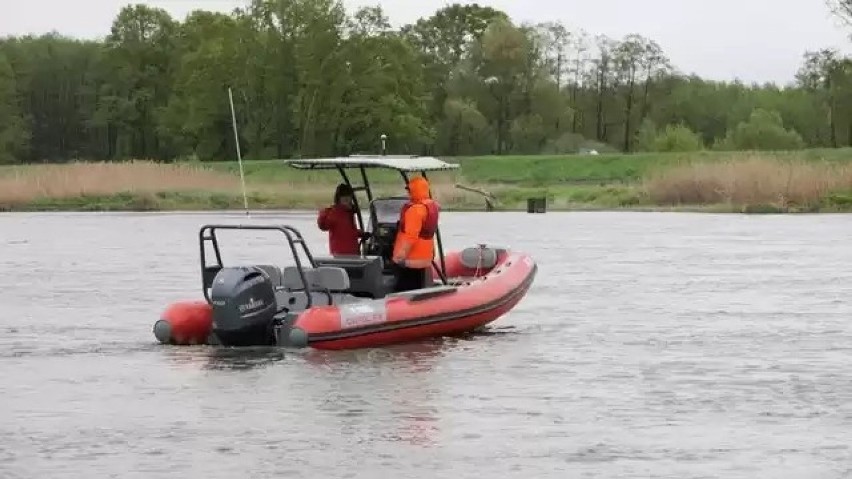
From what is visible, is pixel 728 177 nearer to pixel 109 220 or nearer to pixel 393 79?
pixel 109 220

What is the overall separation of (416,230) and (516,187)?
43.3 m

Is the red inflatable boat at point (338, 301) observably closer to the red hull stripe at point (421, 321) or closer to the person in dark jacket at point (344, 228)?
the red hull stripe at point (421, 321)

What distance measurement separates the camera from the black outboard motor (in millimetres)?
14531

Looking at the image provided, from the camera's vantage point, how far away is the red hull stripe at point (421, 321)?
1475cm

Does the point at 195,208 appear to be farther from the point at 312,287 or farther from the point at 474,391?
the point at 474,391

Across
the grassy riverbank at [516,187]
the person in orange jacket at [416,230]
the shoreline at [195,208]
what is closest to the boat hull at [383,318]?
the person in orange jacket at [416,230]

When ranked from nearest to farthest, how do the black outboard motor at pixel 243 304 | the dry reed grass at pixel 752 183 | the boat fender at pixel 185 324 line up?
the black outboard motor at pixel 243 304 < the boat fender at pixel 185 324 < the dry reed grass at pixel 752 183

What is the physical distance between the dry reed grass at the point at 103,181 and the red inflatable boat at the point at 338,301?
34.2 metres

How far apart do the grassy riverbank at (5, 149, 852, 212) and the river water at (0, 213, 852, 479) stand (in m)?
Result: 20.4

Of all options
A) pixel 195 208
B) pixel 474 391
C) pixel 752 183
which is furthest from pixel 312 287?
pixel 195 208

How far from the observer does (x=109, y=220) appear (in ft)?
147

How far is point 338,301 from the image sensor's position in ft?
51.3

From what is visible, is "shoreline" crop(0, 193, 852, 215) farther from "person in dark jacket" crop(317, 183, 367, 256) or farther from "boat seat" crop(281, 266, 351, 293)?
"boat seat" crop(281, 266, 351, 293)

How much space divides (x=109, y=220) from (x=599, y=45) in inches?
1594
